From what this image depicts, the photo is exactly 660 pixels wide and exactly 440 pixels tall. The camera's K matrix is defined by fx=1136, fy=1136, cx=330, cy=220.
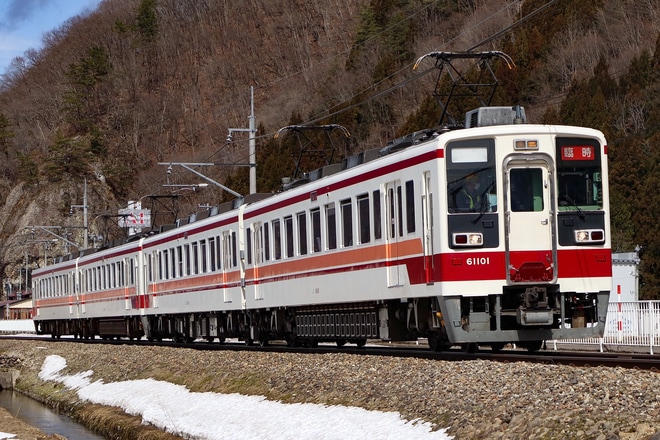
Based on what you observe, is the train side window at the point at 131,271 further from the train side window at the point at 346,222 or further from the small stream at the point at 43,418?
the train side window at the point at 346,222

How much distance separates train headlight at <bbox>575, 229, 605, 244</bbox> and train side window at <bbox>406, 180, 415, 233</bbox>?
2.25 m

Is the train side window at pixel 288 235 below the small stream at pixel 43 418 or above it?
above

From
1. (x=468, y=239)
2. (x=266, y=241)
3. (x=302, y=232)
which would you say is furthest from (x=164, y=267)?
(x=468, y=239)

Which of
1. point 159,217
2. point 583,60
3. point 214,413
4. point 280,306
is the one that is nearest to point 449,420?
point 214,413

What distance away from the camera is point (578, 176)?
15.4m

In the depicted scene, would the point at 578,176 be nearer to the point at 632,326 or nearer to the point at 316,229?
the point at 316,229

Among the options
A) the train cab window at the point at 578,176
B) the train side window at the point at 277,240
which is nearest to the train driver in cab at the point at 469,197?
the train cab window at the point at 578,176

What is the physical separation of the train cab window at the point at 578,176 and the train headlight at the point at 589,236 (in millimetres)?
300

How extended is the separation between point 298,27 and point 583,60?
5533 centimetres

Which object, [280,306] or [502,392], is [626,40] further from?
[502,392]

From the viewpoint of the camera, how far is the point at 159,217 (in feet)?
299

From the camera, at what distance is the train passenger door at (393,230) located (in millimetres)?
16344

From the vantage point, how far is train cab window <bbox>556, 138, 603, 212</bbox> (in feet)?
50.2

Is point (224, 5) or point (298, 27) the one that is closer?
point (298, 27)
